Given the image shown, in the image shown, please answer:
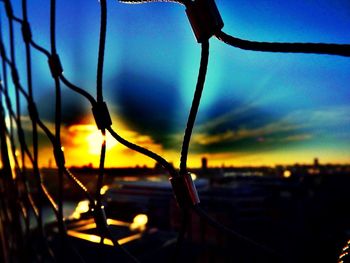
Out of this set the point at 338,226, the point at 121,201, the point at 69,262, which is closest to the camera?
the point at 69,262

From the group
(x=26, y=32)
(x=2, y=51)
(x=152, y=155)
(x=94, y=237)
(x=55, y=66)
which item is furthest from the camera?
(x=94, y=237)

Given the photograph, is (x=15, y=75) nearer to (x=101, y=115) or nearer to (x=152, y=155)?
(x=101, y=115)

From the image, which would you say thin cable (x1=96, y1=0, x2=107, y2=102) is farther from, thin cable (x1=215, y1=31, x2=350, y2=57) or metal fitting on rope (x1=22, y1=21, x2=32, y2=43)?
metal fitting on rope (x1=22, y1=21, x2=32, y2=43)

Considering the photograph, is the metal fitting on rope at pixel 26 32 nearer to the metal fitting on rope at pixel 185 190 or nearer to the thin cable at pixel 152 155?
the thin cable at pixel 152 155

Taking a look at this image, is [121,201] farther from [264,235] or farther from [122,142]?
[122,142]

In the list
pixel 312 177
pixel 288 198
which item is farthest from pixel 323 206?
pixel 312 177

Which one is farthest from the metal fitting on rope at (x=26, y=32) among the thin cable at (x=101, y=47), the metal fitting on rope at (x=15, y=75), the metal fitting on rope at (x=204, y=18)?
the metal fitting on rope at (x=204, y=18)

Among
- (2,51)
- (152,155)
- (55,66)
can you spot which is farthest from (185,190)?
(2,51)
